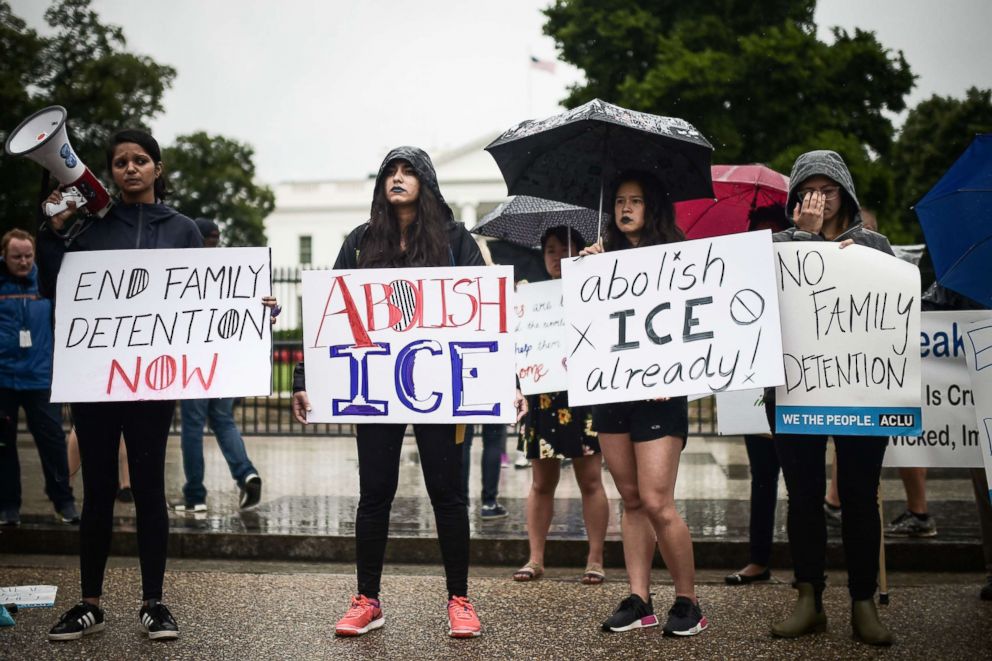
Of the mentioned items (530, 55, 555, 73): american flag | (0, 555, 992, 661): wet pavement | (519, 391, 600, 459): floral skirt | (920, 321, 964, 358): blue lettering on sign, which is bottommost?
(0, 555, 992, 661): wet pavement

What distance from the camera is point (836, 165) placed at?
4441 mm

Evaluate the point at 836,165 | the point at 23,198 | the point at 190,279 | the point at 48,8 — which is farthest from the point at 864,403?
the point at 48,8

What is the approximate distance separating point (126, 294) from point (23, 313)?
3.27 meters

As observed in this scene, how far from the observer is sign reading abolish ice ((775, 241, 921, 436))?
4.29 m

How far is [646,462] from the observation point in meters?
4.41

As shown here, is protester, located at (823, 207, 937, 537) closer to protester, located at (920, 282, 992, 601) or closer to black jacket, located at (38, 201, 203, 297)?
protester, located at (920, 282, 992, 601)

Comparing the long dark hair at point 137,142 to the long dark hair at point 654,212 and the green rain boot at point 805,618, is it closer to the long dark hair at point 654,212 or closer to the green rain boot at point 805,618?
the long dark hair at point 654,212

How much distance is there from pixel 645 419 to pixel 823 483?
83 cm

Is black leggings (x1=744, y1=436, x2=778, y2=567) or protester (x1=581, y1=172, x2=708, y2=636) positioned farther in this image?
black leggings (x1=744, y1=436, x2=778, y2=567)

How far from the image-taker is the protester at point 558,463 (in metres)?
5.74

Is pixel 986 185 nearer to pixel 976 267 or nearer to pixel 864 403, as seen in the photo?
pixel 976 267

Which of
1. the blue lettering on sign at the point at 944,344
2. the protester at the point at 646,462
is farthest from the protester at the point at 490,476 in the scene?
the blue lettering on sign at the point at 944,344

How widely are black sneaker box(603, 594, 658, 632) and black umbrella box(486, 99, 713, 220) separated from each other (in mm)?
1808

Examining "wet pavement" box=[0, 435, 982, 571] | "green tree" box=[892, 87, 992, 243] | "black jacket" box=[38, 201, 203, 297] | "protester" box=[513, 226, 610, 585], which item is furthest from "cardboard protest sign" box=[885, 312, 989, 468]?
"green tree" box=[892, 87, 992, 243]
